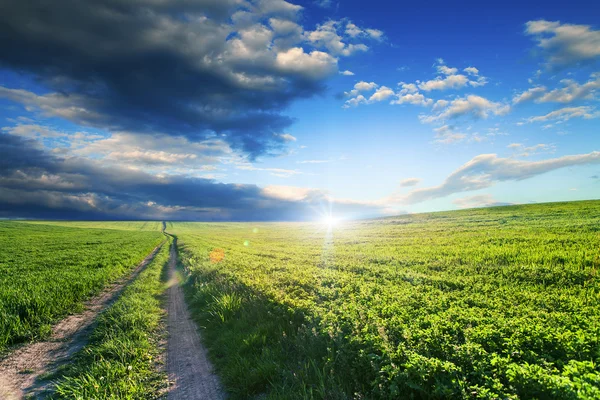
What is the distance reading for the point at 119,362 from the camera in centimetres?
848

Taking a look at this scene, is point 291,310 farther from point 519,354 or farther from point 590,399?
point 590,399

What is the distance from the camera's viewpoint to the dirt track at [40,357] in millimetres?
7801

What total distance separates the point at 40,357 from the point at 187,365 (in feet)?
16.4

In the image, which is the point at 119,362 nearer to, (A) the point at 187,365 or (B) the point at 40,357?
(A) the point at 187,365

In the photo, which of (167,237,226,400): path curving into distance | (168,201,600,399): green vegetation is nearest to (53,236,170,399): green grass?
(167,237,226,400): path curving into distance

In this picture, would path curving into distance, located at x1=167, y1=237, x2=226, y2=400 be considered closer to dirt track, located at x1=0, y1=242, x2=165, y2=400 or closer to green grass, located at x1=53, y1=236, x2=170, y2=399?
green grass, located at x1=53, y1=236, x2=170, y2=399

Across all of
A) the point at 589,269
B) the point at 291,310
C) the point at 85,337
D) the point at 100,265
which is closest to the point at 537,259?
the point at 589,269

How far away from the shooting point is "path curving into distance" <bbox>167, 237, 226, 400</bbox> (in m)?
7.44

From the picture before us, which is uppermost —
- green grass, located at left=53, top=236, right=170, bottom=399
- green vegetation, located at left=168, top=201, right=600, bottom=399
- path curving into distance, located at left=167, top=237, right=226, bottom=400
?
green vegetation, located at left=168, top=201, right=600, bottom=399

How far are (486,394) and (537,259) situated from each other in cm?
1429

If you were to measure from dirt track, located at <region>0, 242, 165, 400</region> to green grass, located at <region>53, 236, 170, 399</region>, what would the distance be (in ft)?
1.84

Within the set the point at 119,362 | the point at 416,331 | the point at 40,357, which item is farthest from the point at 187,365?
the point at 416,331

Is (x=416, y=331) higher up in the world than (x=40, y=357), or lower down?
higher up

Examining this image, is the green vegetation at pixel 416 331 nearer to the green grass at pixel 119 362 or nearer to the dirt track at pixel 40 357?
the green grass at pixel 119 362
